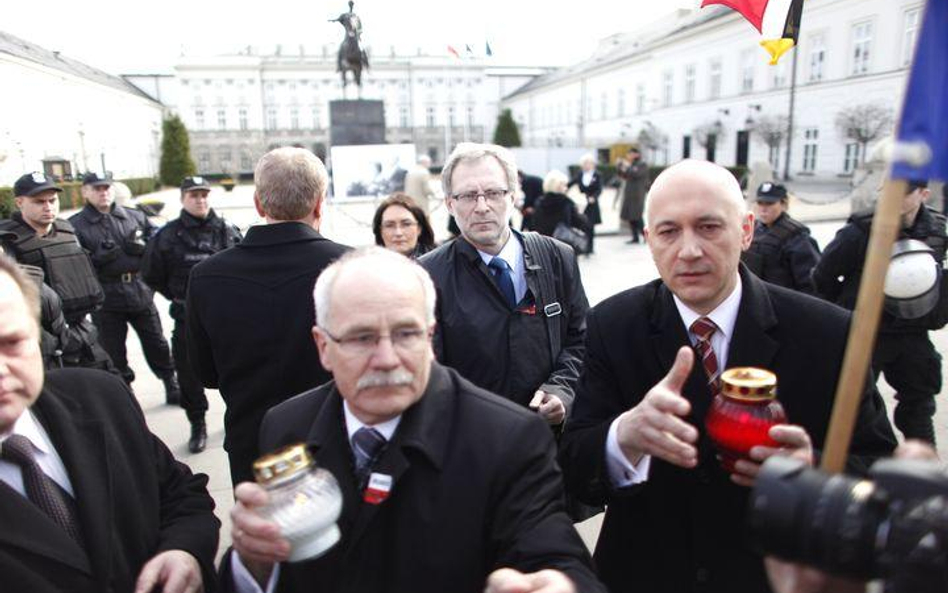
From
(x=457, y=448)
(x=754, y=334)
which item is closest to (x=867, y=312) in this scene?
(x=754, y=334)

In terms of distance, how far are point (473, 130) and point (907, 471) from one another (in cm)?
7443

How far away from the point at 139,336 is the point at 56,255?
1.23m

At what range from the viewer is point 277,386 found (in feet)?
8.57

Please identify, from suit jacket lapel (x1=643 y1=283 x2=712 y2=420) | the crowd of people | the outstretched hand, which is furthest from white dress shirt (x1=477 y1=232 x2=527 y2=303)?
the outstretched hand

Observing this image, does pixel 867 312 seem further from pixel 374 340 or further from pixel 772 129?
pixel 772 129

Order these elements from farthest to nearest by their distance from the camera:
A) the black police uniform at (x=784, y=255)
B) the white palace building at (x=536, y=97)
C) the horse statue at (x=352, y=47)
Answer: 1. the white palace building at (x=536, y=97)
2. the horse statue at (x=352, y=47)
3. the black police uniform at (x=784, y=255)

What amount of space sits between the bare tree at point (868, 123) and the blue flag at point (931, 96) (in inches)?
1225

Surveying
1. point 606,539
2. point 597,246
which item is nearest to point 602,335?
point 606,539

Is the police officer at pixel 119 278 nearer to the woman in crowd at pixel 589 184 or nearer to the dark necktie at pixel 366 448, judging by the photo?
the dark necktie at pixel 366 448

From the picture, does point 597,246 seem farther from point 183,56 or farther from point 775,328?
point 183,56

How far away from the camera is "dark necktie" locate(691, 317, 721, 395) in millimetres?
1709

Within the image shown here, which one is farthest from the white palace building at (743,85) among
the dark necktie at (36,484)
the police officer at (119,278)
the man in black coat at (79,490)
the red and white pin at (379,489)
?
the dark necktie at (36,484)

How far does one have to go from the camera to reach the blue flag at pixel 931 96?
0.99 metres

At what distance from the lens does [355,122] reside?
1888 cm
